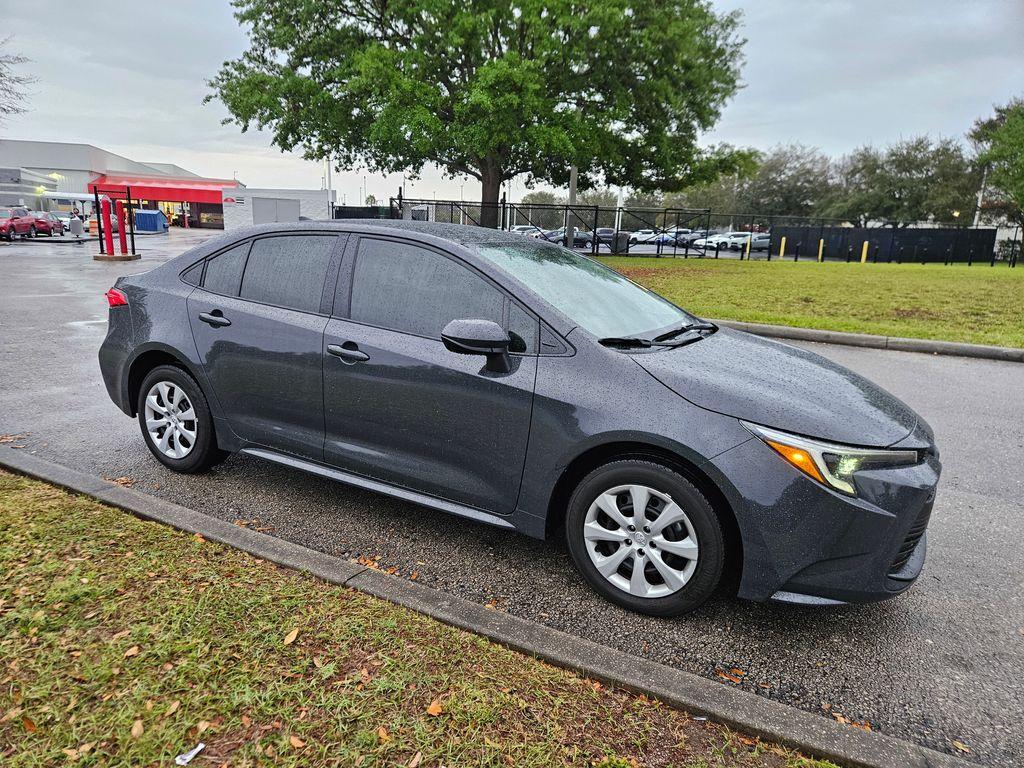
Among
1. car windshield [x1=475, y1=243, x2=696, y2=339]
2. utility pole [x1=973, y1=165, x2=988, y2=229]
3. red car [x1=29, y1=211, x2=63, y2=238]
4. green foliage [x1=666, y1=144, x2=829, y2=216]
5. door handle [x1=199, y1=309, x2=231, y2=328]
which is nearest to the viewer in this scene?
car windshield [x1=475, y1=243, x2=696, y2=339]

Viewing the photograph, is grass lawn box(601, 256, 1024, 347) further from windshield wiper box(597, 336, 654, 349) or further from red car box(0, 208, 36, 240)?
red car box(0, 208, 36, 240)

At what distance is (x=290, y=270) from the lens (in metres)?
3.91

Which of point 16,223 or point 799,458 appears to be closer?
point 799,458

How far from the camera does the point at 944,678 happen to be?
263 centimetres

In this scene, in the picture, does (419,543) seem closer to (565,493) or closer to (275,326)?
(565,493)

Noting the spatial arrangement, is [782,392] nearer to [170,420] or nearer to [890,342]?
[170,420]

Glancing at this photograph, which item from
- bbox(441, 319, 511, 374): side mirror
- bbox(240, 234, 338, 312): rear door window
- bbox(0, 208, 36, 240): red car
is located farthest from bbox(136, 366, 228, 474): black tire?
bbox(0, 208, 36, 240): red car

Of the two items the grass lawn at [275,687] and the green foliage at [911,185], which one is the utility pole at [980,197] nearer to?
the green foliage at [911,185]

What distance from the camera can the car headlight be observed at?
260cm

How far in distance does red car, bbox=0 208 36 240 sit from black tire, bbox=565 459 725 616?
4005 cm

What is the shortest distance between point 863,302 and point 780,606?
1292 centimetres

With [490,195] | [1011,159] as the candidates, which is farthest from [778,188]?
[490,195]

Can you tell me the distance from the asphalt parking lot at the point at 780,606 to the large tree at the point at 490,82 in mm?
16647

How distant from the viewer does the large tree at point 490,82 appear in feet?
66.5
